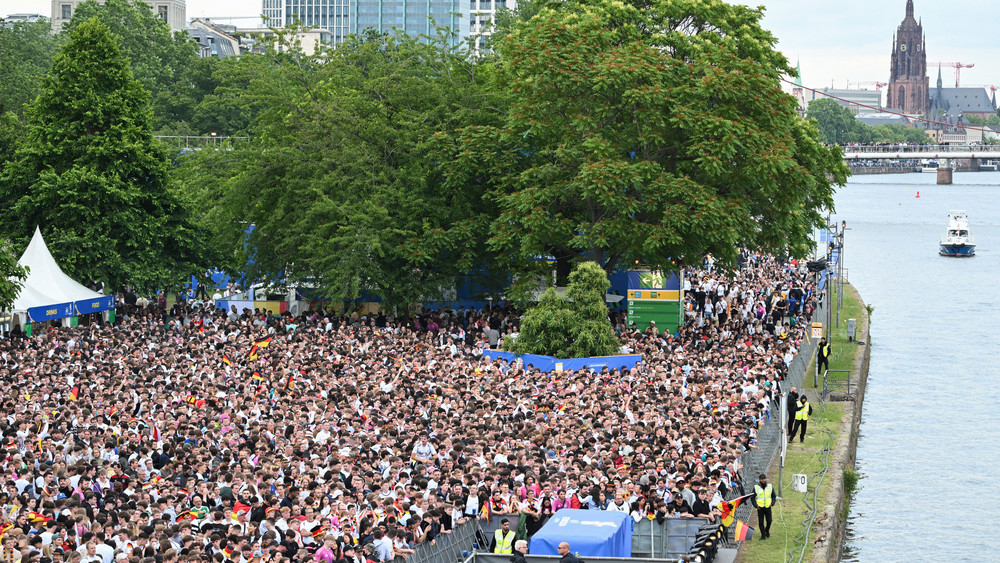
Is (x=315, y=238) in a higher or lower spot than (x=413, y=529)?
higher

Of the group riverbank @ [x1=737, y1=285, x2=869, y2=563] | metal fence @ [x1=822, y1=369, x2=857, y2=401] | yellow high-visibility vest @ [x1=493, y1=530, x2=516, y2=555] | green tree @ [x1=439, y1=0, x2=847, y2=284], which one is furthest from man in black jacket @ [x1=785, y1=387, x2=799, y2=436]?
yellow high-visibility vest @ [x1=493, y1=530, x2=516, y2=555]

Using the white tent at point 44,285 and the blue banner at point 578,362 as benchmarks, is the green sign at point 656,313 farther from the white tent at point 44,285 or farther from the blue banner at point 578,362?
the white tent at point 44,285

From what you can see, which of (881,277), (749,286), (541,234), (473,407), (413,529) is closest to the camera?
(413,529)

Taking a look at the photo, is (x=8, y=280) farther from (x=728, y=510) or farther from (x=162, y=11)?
(x=162, y=11)

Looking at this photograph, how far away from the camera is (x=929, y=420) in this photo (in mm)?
40750

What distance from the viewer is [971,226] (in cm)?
13688

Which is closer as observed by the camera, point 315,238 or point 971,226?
point 315,238

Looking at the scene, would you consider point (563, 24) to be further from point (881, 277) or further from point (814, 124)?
point (881, 277)

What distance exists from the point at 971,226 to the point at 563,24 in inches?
4420

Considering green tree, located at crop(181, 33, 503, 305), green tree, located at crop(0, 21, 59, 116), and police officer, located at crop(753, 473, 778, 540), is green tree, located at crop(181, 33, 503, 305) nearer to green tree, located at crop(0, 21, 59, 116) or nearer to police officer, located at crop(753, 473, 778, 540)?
green tree, located at crop(0, 21, 59, 116)

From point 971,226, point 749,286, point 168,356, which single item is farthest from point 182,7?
point 168,356

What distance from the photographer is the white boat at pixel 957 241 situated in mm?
105387

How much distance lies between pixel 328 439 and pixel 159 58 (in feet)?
265

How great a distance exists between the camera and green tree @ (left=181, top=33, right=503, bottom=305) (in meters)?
36.9
